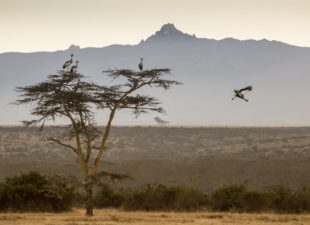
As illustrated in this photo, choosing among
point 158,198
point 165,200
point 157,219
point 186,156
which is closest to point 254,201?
point 165,200

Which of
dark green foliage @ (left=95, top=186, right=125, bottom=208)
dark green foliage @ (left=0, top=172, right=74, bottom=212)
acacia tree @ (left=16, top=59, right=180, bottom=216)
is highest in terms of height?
acacia tree @ (left=16, top=59, right=180, bottom=216)

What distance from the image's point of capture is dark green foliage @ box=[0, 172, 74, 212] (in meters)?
31.9

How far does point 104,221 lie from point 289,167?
3464 cm

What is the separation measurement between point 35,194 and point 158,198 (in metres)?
6.81

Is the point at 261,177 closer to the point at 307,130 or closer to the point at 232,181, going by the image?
the point at 232,181

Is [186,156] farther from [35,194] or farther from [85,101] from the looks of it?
[85,101]

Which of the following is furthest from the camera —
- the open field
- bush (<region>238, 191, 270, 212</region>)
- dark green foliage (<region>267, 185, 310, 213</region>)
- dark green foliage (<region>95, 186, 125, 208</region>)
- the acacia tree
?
the open field

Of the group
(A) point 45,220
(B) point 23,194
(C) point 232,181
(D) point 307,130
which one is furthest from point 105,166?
(D) point 307,130

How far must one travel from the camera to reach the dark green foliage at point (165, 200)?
114ft

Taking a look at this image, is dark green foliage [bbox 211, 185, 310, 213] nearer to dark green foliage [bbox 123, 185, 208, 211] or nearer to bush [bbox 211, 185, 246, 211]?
bush [bbox 211, 185, 246, 211]

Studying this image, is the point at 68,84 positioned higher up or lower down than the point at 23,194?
higher up

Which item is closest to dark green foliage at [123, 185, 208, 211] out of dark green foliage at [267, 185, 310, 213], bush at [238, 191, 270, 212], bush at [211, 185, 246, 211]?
bush at [211, 185, 246, 211]

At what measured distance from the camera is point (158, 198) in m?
35.2

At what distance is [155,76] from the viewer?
30328 mm
